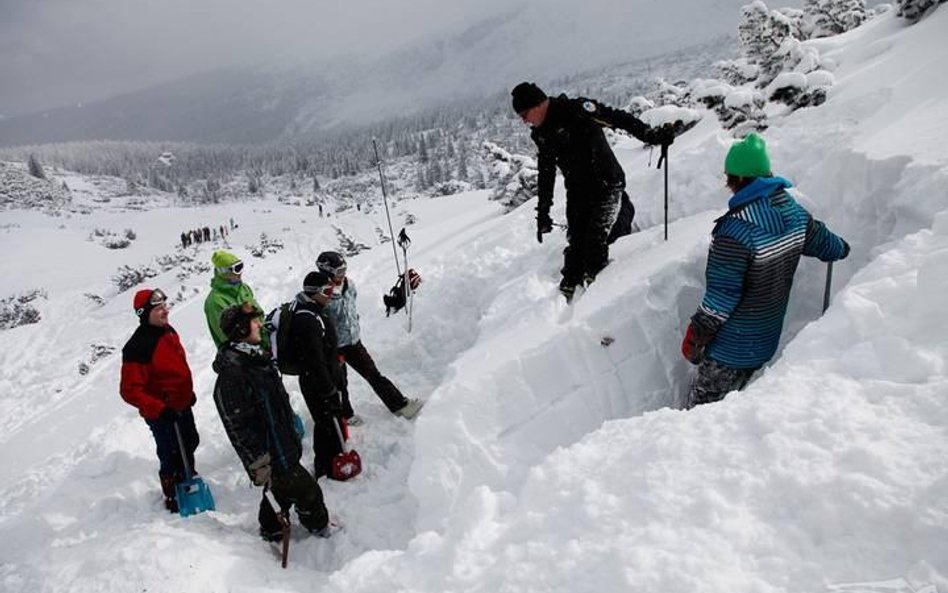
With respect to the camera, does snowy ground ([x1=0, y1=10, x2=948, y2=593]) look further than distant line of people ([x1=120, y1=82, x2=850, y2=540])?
No

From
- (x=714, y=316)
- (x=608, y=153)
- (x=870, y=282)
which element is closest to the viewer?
(x=870, y=282)

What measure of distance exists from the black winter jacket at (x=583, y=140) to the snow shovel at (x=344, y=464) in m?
2.94

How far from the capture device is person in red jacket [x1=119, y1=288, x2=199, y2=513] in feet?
13.8

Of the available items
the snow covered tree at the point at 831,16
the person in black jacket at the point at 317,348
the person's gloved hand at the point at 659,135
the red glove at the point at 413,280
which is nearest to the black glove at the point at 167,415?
the person in black jacket at the point at 317,348

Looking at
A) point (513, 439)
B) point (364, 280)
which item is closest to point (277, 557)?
point (513, 439)

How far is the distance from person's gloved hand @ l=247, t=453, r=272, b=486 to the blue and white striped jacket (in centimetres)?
287

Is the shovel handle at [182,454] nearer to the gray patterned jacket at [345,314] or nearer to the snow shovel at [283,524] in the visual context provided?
the snow shovel at [283,524]

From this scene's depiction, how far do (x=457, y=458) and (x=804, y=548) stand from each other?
2299mm

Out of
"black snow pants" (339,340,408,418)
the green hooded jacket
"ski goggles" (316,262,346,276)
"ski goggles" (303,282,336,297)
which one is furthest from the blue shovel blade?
"ski goggles" (316,262,346,276)

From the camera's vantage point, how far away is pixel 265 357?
11.7ft

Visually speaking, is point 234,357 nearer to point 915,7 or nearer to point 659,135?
point 659,135

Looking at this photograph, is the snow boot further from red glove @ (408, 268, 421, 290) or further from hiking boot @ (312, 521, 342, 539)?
red glove @ (408, 268, 421, 290)

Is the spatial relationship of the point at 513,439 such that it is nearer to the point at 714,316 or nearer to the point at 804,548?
the point at 714,316

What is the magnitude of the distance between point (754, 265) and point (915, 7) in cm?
1079
